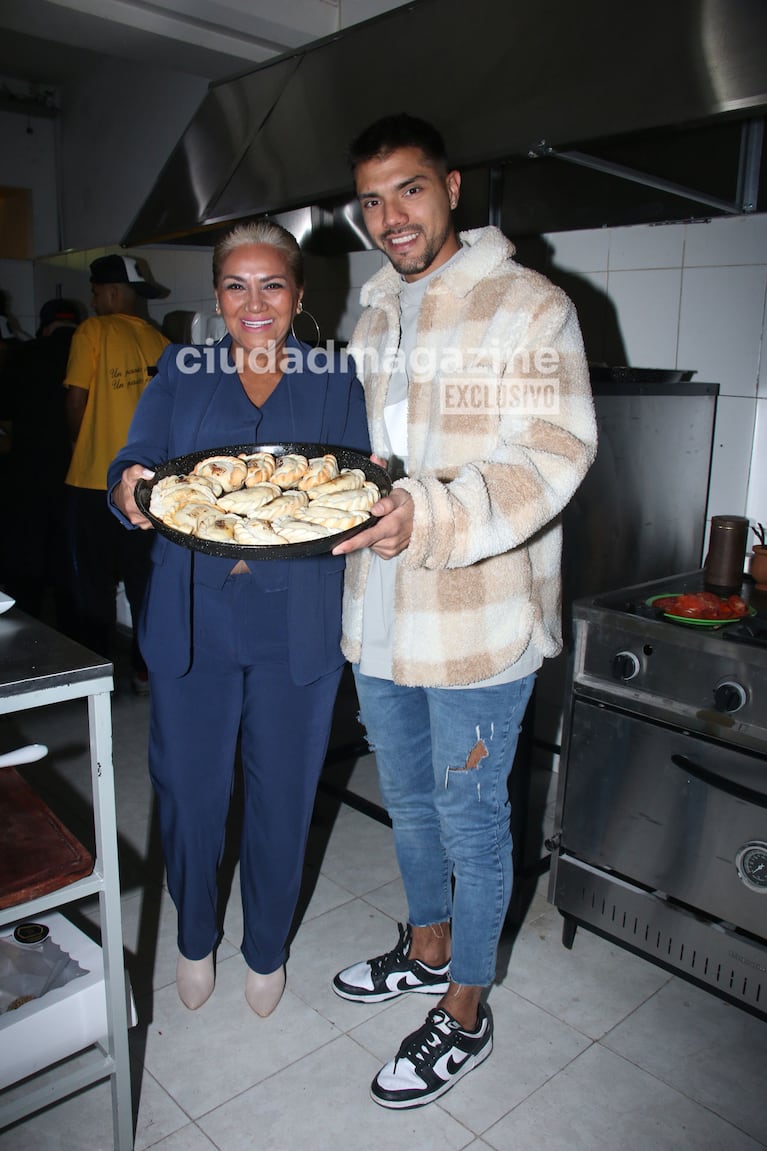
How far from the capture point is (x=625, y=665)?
5.25 feet

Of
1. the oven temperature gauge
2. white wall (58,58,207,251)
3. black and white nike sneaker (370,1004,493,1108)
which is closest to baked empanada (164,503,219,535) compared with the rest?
black and white nike sneaker (370,1004,493,1108)

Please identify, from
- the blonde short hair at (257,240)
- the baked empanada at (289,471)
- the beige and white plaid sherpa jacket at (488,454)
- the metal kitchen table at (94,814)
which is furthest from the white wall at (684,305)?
the metal kitchen table at (94,814)

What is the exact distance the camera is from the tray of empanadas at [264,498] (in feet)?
3.52

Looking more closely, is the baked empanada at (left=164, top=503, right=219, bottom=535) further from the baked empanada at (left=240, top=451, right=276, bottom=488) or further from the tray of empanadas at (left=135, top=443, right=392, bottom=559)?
the baked empanada at (left=240, top=451, right=276, bottom=488)

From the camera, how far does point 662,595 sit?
176 cm

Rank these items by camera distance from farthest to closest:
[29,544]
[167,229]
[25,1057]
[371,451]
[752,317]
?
[29,544], [167,229], [752,317], [371,451], [25,1057]

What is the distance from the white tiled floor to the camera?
134 centimetres

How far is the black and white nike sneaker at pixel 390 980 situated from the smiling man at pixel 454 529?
0.53 ft

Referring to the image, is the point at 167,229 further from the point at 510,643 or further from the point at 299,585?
the point at 510,643

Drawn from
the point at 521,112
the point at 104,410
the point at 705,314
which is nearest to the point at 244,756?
the point at 521,112

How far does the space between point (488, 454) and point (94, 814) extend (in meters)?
0.76

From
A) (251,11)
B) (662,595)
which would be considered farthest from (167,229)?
(662,595)

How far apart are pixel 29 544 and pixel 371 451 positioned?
2281 millimetres

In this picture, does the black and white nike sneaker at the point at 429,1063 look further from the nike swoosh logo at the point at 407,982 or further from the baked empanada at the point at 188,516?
the baked empanada at the point at 188,516
